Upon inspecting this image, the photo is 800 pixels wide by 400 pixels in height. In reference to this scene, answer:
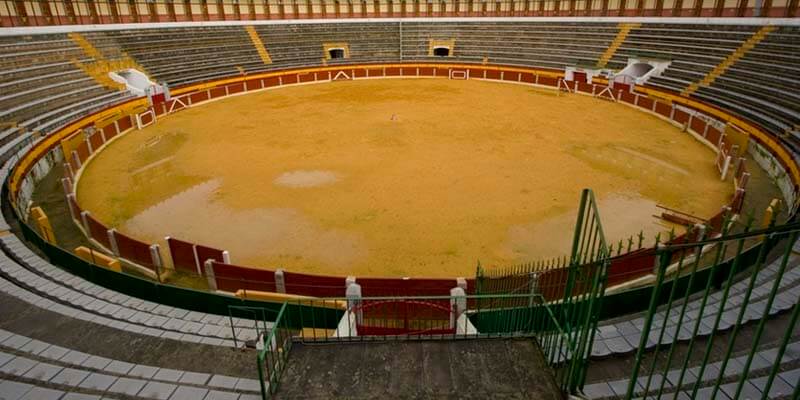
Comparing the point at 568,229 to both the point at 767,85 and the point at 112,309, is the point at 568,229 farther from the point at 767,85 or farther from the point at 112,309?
the point at 767,85

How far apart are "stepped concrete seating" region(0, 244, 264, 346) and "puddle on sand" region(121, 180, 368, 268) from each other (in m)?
2.61

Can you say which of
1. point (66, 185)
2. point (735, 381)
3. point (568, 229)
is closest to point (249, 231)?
point (66, 185)

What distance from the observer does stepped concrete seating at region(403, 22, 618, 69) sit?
29141mm

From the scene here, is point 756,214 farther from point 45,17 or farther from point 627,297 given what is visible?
point 45,17

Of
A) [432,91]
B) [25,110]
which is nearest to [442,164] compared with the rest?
[432,91]

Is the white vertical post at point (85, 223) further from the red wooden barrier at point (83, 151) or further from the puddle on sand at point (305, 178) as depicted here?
the red wooden barrier at point (83, 151)

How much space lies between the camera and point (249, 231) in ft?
34.0

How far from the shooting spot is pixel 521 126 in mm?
18562

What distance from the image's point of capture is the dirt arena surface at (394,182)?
9.76 meters

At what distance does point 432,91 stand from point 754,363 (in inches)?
934

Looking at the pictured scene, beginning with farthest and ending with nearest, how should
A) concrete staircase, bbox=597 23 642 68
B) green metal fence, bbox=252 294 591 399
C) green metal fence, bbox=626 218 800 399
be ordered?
concrete staircase, bbox=597 23 642 68, green metal fence, bbox=252 294 591 399, green metal fence, bbox=626 218 800 399

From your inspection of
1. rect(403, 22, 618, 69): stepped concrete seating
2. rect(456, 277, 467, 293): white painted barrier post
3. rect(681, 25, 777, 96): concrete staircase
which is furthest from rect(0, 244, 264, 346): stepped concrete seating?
rect(403, 22, 618, 69): stepped concrete seating

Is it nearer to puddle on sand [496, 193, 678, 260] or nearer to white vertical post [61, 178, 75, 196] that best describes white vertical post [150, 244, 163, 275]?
white vertical post [61, 178, 75, 196]

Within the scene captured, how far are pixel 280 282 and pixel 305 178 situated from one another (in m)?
6.09
